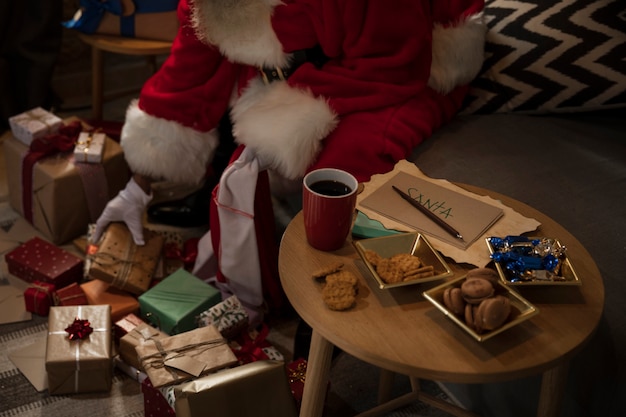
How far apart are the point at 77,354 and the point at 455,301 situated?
0.89m

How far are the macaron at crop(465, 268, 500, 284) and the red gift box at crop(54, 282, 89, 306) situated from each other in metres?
1.05

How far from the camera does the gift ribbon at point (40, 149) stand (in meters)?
1.90

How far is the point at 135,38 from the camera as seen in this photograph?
2.20 meters

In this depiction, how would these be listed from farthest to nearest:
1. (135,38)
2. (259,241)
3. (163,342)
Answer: (135,38)
(259,241)
(163,342)

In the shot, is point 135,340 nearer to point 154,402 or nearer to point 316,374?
point 154,402

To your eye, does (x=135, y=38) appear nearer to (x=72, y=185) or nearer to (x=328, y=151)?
(x=72, y=185)

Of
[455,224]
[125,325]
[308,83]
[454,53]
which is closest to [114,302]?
[125,325]

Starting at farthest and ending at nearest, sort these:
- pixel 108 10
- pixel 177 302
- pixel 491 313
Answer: pixel 108 10 < pixel 177 302 < pixel 491 313

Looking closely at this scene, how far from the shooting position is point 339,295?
990 mm

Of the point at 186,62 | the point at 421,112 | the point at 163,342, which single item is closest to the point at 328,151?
the point at 421,112

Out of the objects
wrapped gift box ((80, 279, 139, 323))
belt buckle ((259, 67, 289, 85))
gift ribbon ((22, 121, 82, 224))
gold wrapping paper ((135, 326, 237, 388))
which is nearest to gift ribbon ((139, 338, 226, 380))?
gold wrapping paper ((135, 326, 237, 388))

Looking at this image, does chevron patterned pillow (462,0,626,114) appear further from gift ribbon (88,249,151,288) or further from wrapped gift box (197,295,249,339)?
gift ribbon (88,249,151,288)

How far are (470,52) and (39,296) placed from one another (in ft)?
4.00

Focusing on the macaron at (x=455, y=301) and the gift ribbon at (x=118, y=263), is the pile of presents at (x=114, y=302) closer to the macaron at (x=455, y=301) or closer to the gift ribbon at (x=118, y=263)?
the gift ribbon at (x=118, y=263)
